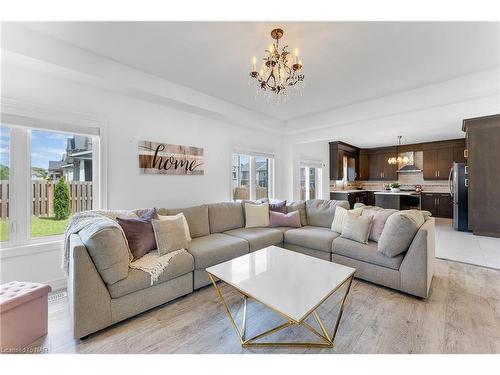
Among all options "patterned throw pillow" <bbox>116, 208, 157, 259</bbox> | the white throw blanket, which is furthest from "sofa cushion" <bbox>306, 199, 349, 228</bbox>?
"patterned throw pillow" <bbox>116, 208, 157, 259</bbox>

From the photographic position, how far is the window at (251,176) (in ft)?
14.6

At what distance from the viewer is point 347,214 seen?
2887 mm

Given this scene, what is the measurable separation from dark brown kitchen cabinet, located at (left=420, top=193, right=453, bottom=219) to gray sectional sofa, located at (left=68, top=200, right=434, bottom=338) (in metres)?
5.38

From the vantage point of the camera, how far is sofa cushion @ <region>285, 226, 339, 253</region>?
9.38 ft

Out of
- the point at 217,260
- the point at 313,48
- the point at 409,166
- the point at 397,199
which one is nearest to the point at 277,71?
the point at 313,48

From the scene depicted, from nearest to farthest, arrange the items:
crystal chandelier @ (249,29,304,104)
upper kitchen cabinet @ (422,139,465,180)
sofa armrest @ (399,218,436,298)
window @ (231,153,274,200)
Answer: crystal chandelier @ (249,29,304,104), sofa armrest @ (399,218,436,298), window @ (231,153,274,200), upper kitchen cabinet @ (422,139,465,180)

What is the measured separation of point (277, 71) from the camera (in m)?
2.58

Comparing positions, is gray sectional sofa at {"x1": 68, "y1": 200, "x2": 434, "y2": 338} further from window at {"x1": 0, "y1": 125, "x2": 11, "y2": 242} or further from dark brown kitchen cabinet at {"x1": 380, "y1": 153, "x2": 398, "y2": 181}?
dark brown kitchen cabinet at {"x1": 380, "y1": 153, "x2": 398, "y2": 181}

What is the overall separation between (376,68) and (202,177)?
2.95 metres

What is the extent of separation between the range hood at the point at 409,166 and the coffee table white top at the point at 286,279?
274 inches

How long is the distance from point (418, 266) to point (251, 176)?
3237 mm

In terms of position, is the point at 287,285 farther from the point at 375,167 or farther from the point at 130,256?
the point at 375,167

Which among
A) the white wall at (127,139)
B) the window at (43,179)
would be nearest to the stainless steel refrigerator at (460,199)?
the white wall at (127,139)
